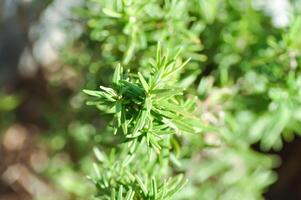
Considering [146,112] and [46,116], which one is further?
[46,116]

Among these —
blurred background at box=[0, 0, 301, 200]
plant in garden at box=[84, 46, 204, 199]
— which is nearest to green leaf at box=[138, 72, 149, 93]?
plant in garden at box=[84, 46, 204, 199]

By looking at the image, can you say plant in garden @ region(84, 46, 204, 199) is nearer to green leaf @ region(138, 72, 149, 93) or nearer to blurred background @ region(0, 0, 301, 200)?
green leaf @ region(138, 72, 149, 93)

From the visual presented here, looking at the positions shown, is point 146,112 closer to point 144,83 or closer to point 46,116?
point 144,83

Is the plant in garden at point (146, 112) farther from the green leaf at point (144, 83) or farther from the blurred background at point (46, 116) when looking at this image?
the blurred background at point (46, 116)

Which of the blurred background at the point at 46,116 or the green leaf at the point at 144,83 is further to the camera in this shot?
the blurred background at the point at 46,116

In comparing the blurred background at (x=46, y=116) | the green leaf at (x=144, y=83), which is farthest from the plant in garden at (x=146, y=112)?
the blurred background at (x=46, y=116)

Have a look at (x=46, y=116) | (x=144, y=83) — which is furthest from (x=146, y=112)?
(x=46, y=116)

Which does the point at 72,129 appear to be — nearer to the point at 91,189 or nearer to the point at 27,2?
the point at 91,189

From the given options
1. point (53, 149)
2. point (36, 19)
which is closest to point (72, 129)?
point (53, 149)
